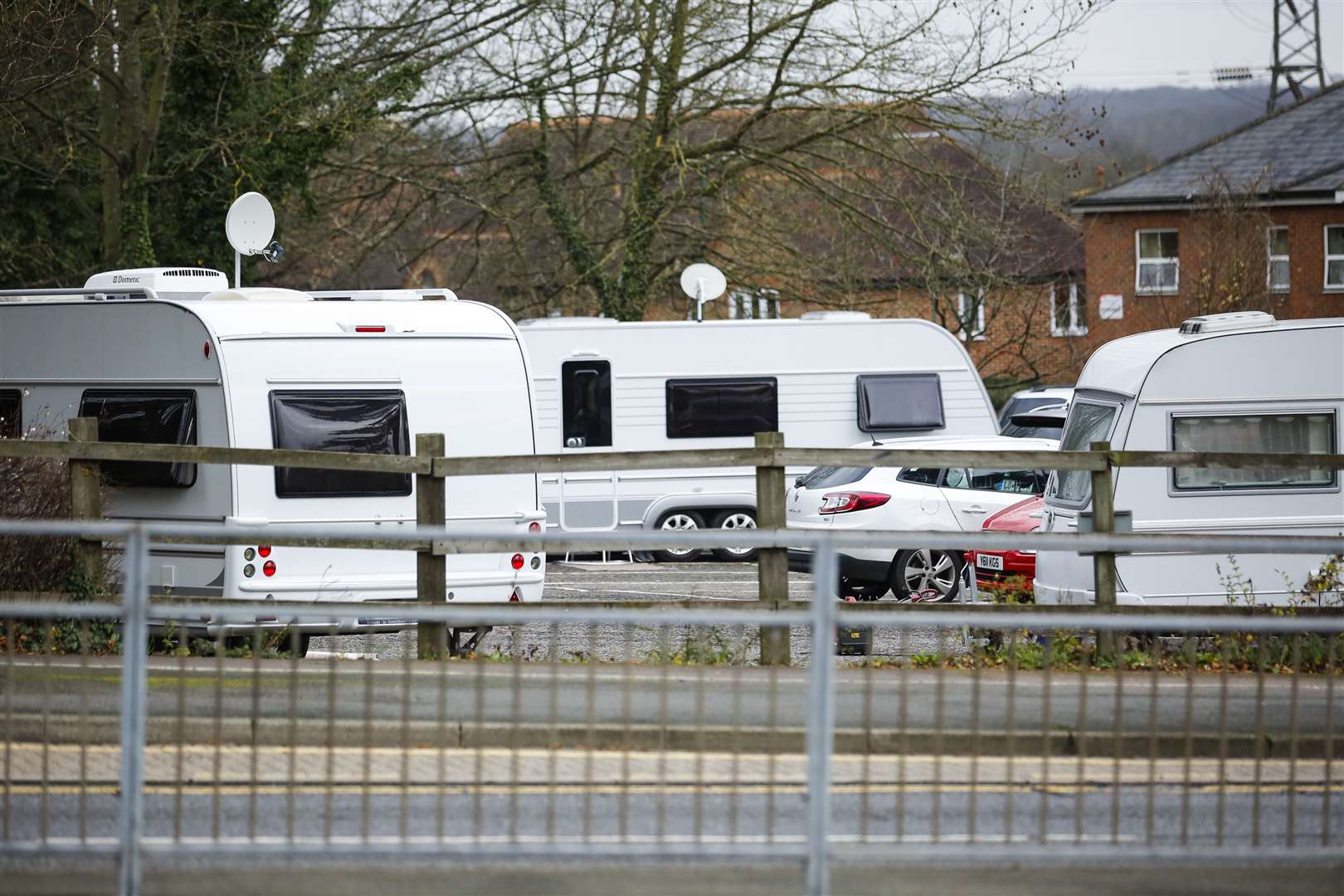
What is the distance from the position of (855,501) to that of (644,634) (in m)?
5.15

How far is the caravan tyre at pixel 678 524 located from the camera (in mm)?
17984

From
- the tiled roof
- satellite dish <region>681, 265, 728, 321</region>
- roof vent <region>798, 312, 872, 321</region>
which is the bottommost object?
roof vent <region>798, 312, 872, 321</region>

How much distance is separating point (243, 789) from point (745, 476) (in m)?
12.0

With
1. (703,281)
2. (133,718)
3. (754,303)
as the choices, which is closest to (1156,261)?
(754,303)

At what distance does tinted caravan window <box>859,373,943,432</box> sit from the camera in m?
18.3

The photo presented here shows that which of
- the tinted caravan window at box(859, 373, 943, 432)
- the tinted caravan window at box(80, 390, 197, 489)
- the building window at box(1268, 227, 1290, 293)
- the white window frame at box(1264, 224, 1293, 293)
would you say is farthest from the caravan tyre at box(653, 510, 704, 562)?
the building window at box(1268, 227, 1290, 293)

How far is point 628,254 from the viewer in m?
23.8

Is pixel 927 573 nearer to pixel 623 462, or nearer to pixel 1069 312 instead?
pixel 623 462

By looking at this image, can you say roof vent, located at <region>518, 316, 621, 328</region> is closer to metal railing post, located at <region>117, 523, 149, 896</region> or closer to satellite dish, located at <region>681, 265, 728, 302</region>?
satellite dish, located at <region>681, 265, 728, 302</region>

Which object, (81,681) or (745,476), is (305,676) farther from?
(745,476)

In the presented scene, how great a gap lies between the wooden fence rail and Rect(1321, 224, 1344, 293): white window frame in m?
30.7

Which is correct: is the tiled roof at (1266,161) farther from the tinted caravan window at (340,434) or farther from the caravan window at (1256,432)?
the tinted caravan window at (340,434)

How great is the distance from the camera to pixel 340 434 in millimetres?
10805

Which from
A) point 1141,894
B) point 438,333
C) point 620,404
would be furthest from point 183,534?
point 620,404
